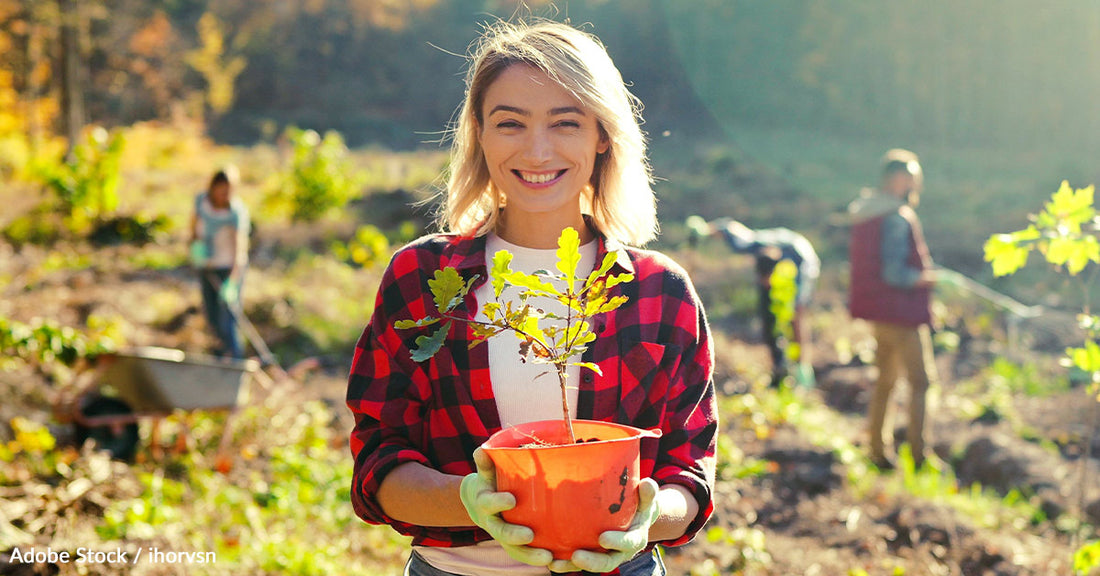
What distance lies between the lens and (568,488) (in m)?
1.16

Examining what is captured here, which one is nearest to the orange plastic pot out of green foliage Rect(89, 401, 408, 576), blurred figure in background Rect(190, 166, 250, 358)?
green foliage Rect(89, 401, 408, 576)

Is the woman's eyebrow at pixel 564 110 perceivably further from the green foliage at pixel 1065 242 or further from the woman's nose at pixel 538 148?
the green foliage at pixel 1065 242

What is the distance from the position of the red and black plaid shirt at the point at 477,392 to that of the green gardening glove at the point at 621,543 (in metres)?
0.22

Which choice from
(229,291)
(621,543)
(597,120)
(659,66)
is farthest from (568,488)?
(659,66)

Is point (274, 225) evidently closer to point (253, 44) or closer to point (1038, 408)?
point (1038, 408)

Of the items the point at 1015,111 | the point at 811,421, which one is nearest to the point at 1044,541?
the point at 811,421

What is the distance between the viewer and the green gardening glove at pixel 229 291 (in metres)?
6.30

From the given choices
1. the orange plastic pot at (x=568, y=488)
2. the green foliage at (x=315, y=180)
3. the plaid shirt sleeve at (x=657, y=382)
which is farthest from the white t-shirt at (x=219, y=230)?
the orange plastic pot at (x=568, y=488)

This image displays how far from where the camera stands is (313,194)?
37.8 feet

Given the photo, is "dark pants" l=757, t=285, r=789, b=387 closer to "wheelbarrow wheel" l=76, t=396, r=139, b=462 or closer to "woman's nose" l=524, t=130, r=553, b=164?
"wheelbarrow wheel" l=76, t=396, r=139, b=462

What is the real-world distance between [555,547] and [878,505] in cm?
371

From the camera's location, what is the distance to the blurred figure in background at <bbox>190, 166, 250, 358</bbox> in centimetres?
633

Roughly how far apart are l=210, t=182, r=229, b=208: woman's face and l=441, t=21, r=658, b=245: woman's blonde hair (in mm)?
5098

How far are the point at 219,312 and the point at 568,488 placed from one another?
6.03 meters
